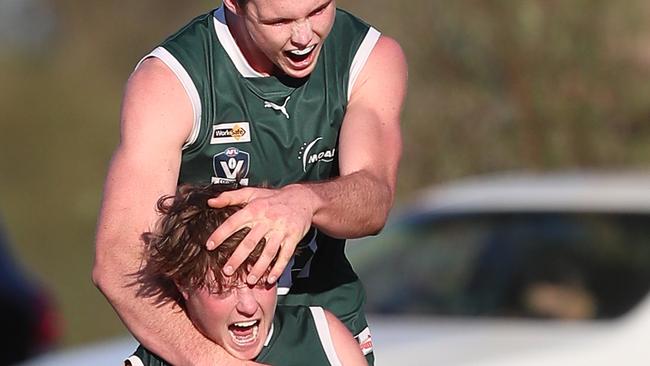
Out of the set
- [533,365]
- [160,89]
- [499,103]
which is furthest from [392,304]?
[160,89]

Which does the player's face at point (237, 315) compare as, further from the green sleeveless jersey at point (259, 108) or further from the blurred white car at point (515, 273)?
the blurred white car at point (515, 273)

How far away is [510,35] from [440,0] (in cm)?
59

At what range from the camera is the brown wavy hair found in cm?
384

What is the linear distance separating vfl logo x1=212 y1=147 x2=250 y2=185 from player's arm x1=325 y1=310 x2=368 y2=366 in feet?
1.46

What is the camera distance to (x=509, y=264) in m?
7.95

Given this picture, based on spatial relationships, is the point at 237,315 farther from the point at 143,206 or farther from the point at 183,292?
the point at 143,206

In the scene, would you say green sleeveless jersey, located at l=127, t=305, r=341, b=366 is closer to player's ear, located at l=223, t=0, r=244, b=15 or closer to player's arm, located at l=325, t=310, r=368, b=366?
player's arm, located at l=325, t=310, r=368, b=366

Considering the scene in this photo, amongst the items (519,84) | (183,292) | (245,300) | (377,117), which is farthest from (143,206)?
(519,84)

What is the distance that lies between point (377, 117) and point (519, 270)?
12.1 ft

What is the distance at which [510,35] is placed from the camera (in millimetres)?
10641

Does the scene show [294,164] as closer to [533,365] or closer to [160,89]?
[160,89]

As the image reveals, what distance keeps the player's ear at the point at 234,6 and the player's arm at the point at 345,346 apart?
84 cm

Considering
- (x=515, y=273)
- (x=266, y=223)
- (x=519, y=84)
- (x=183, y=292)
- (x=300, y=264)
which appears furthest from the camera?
(x=519, y=84)

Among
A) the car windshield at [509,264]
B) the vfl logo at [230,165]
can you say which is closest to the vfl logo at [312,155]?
the vfl logo at [230,165]
